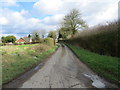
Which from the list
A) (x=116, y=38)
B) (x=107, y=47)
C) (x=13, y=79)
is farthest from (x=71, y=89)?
(x=107, y=47)

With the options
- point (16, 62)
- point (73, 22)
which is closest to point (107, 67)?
point (16, 62)

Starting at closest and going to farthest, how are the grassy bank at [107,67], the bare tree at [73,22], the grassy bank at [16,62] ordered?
the grassy bank at [107,67] → the grassy bank at [16,62] → the bare tree at [73,22]

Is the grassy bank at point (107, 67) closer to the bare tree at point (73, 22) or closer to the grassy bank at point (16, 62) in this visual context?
the grassy bank at point (16, 62)

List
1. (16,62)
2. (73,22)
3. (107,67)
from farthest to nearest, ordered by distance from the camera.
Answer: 1. (73,22)
2. (16,62)
3. (107,67)

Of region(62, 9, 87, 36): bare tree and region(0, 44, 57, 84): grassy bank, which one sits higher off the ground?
region(62, 9, 87, 36): bare tree

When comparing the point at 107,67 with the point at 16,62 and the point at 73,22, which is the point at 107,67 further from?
the point at 73,22

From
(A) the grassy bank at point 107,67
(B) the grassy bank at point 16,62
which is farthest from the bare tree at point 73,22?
(A) the grassy bank at point 107,67

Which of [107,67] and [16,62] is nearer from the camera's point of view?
[107,67]

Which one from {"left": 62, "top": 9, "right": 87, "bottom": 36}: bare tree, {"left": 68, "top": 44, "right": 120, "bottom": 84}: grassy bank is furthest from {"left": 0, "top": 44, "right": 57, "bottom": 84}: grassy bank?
{"left": 62, "top": 9, "right": 87, "bottom": 36}: bare tree

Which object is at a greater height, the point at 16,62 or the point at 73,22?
the point at 73,22

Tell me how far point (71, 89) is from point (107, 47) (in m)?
5.75

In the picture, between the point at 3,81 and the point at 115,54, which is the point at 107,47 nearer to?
Answer: the point at 115,54

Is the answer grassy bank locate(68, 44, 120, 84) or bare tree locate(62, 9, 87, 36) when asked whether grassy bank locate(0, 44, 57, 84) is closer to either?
grassy bank locate(68, 44, 120, 84)

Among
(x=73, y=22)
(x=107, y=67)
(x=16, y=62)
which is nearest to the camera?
(x=107, y=67)
